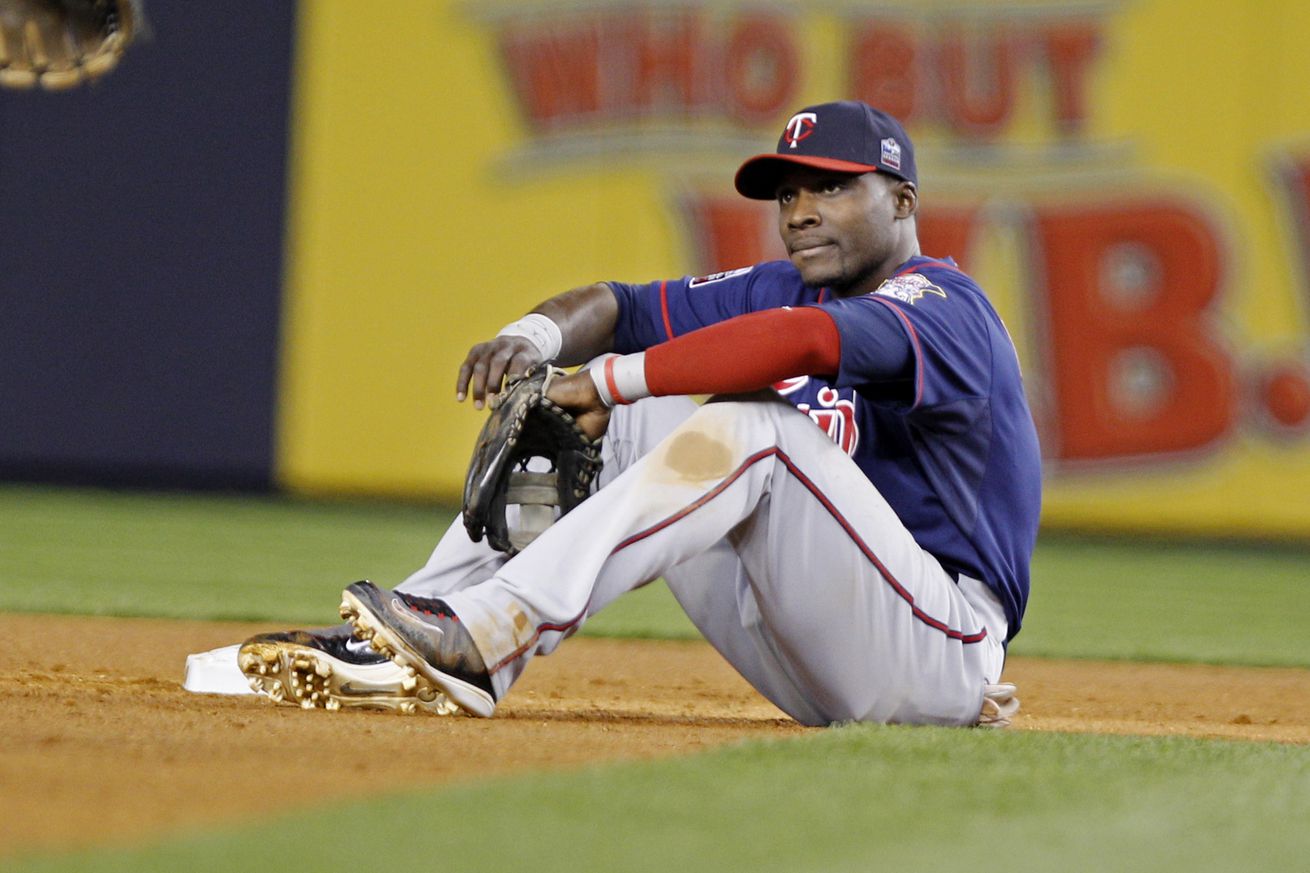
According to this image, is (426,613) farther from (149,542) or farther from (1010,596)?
(149,542)

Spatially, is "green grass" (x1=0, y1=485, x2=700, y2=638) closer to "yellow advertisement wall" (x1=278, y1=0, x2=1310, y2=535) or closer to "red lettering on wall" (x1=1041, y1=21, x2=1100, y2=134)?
"yellow advertisement wall" (x1=278, y1=0, x2=1310, y2=535)

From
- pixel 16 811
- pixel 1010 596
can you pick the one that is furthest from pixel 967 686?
pixel 16 811

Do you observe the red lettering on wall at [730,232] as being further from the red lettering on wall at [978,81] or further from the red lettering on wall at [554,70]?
the red lettering on wall at [978,81]

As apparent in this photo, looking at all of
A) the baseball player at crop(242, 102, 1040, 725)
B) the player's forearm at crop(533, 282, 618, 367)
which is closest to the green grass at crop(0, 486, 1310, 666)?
the player's forearm at crop(533, 282, 618, 367)

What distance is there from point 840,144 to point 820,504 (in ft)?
2.25

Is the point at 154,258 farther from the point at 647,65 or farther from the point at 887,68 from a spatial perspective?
the point at 887,68

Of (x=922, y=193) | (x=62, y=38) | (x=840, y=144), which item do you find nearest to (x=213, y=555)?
(x=62, y=38)

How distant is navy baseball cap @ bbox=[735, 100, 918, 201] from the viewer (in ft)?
9.88

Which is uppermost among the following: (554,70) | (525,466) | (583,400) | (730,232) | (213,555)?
(554,70)

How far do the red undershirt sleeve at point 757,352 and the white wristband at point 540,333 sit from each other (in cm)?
48

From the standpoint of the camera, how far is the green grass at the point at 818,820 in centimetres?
163

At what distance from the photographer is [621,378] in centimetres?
Answer: 277

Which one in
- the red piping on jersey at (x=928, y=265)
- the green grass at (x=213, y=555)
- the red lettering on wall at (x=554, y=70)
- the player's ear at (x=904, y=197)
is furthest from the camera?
the red lettering on wall at (x=554, y=70)

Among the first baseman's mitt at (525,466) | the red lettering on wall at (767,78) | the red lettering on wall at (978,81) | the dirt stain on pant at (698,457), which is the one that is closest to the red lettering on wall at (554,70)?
the red lettering on wall at (767,78)
